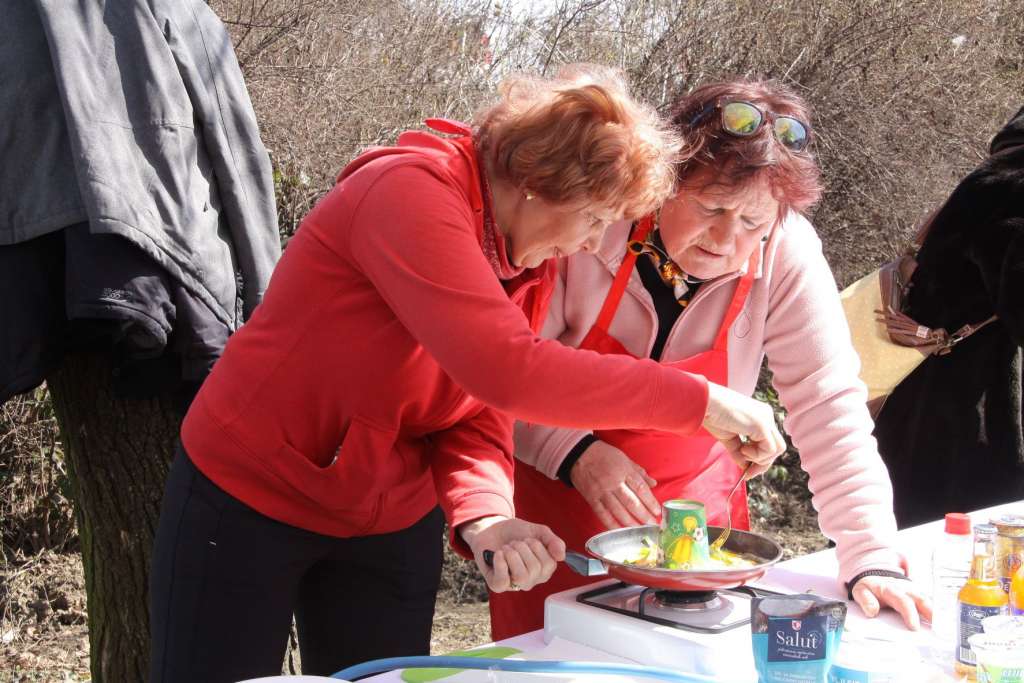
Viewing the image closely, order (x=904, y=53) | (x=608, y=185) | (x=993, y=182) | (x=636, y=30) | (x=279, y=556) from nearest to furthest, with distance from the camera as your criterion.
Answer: (x=608, y=185), (x=279, y=556), (x=993, y=182), (x=636, y=30), (x=904, y=53)

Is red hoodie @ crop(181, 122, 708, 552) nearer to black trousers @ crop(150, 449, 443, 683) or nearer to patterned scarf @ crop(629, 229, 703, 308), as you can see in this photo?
black trousers @ crop(150, 449, 443, 683)

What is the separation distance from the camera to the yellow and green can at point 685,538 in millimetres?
1813

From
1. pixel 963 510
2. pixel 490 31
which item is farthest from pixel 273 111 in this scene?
pixel 963 510

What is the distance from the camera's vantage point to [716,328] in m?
2.28

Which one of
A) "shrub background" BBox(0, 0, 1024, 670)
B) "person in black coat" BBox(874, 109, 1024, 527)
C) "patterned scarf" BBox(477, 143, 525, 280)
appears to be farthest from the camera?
"shrub background" BBox(0, 0, 1024, 670)

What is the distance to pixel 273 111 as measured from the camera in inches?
175

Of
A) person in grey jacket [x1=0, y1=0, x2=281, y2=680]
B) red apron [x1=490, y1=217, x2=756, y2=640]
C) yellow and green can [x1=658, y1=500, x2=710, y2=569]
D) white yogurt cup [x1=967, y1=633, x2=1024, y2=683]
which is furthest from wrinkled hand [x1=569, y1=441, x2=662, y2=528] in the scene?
person in grey jacket [x1=0, y1=0, x2=281, y2=680]

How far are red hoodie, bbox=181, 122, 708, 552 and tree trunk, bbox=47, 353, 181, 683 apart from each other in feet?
2.93

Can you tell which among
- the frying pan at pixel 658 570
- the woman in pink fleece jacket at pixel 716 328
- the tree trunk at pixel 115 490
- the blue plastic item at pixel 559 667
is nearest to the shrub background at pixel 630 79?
the tree trunk at pixel 115 490

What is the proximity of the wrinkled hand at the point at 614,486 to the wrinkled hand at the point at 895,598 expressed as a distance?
39cm

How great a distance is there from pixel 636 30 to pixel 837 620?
14.1 feet

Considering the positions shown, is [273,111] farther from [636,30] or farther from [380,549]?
[380,549]

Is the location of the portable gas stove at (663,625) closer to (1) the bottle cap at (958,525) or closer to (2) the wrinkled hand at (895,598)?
(2) the wrinkled hand at (895,598)

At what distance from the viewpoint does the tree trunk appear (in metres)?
2.87
